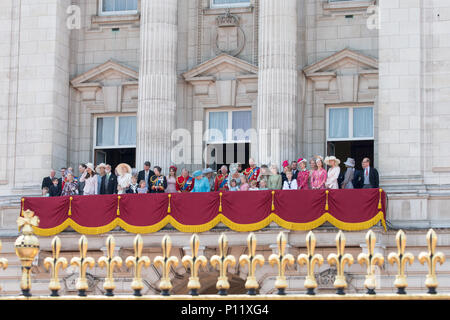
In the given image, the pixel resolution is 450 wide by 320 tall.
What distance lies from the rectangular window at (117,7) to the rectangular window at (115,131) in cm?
387

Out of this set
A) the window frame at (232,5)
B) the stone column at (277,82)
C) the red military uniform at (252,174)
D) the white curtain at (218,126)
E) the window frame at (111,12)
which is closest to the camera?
the red military uniform at (252,174)

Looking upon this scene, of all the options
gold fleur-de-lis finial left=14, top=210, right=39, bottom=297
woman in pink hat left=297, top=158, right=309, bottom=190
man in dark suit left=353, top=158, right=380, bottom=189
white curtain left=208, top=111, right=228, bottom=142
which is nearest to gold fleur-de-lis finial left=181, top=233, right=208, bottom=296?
gold fleur-de-lis finial left=14, top=210, right=39, bottom=297

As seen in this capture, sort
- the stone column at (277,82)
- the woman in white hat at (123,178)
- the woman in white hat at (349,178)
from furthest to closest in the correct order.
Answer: the stone column at (277,82) → the woman in white hat at (123,178) → the woman in white hat at (349,178)

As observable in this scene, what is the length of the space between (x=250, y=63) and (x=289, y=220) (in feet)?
26.3

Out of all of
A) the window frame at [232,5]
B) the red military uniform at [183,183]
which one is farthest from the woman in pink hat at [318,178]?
the window frame at [232,5]

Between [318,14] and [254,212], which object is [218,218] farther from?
[318,14]

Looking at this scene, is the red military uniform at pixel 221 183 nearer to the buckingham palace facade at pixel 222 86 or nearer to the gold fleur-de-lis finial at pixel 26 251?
the buckingham palace facade at pixel 222 86

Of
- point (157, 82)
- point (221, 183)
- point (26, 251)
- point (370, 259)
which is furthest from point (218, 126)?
point (370, 259)

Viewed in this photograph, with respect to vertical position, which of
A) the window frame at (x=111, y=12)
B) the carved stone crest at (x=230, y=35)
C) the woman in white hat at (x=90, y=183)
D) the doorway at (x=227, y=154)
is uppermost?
the window frame at (x=111, y=12)

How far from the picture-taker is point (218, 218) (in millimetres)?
31188

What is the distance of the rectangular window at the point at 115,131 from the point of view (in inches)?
1496

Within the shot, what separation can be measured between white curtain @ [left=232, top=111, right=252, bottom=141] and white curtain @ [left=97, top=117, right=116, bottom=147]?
450cm

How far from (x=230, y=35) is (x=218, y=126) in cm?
322
